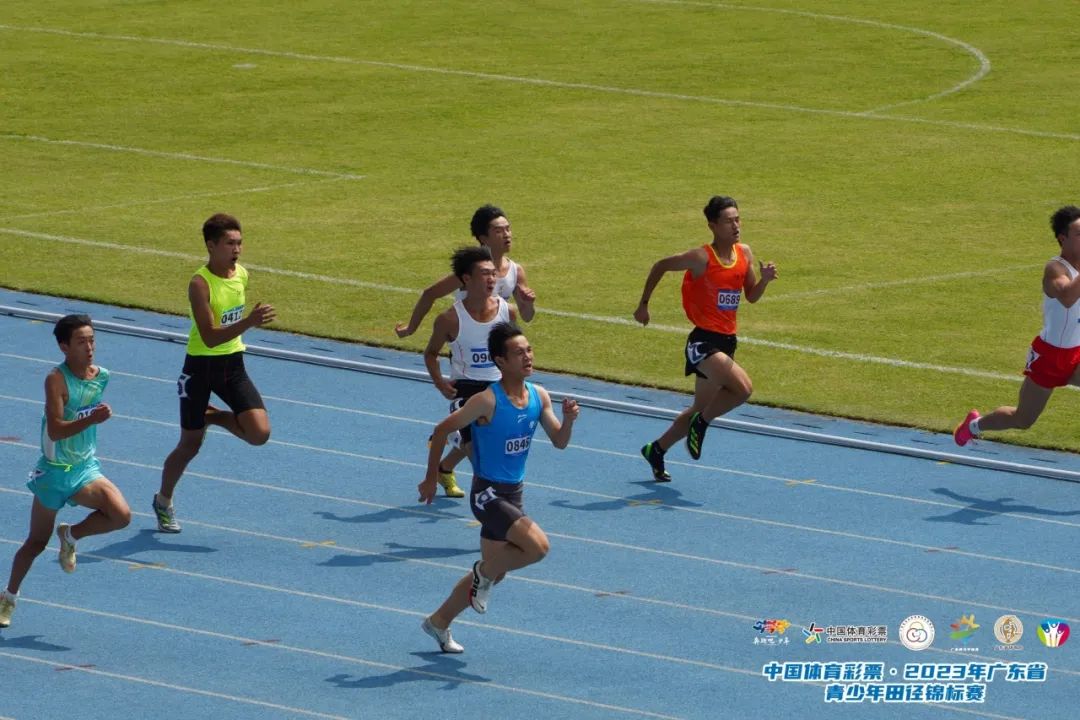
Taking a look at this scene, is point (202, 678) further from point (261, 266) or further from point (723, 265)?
point (261, 266)

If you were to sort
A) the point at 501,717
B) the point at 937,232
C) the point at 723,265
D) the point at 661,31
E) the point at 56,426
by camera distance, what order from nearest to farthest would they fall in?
the point at 501,717, the point at 56,426, the point at 723,265, the point at 937,232, the point at 661,31

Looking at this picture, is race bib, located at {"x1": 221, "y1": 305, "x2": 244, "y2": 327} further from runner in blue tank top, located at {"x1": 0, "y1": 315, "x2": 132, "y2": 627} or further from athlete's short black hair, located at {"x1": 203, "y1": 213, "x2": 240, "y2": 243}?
runner in blue tank top, located at {"x1": 0, "y1": 315, "x2": 132, "y2": 627}

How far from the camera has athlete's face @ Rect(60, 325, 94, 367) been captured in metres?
10.0

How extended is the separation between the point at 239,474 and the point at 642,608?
12.3 feet

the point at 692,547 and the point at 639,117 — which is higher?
the point at 639,117

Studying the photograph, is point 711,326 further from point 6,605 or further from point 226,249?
point 6,605

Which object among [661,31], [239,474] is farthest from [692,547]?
[661,31]

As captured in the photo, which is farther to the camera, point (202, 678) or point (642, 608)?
point (642, 608)

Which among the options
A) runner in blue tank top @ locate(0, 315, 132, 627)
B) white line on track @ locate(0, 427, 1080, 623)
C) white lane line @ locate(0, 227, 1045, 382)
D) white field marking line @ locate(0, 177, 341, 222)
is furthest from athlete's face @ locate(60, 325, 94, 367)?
white field marking line @ locate(0, 177, 341, 222)

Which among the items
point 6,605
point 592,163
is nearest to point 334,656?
point 6,605

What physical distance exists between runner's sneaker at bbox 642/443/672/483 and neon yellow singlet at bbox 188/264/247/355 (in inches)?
116

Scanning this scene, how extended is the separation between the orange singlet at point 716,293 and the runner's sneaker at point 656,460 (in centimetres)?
90

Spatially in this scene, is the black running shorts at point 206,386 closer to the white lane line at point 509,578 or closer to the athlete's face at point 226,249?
the athlete's face at point 226,249

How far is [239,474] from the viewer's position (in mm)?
13219
